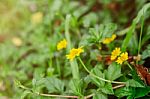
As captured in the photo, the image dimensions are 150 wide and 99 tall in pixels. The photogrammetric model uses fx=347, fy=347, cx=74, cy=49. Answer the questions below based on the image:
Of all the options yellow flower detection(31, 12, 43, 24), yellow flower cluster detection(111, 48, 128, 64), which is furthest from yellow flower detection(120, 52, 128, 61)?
yellow flower detection(31, 12, 43, 24)

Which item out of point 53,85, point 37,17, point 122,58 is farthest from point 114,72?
point 37,17

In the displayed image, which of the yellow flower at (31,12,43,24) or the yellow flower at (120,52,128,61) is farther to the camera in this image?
the yellow flower at (31,12,43,24)

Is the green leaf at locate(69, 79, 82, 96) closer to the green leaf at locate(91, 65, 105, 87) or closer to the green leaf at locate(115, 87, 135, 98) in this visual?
the green leaf at locate(91, 65, 105, 87)

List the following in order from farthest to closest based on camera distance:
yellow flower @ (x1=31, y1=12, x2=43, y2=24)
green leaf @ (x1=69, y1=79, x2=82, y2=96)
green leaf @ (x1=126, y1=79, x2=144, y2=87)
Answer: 1. yellow flower @ (x1=31, y1=12, x2=43, y2=24)
2. green leaf @ (x1=69, y1=79, x2=82, y2=96)
3. green leaf @ (x1=126, y1=79, x2=144, y2=87)

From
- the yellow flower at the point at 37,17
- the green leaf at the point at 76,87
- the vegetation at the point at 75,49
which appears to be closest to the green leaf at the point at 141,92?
the vegetation at the point at 75,49

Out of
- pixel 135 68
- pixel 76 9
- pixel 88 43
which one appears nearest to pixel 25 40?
pixel 76 9

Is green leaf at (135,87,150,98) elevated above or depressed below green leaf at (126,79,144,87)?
below

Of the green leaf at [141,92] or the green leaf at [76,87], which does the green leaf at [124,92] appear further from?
the green leaf at [76,87]
